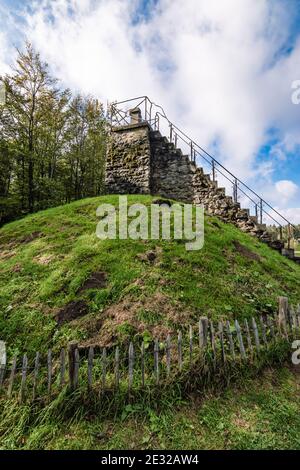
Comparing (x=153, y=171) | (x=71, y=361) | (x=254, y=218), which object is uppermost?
(x=153, y=171)

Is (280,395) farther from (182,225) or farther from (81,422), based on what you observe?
(182,225)

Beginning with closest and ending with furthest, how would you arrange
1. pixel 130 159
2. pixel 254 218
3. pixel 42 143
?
pixel 254 218 < pixel 130 159 < pixel 42 143

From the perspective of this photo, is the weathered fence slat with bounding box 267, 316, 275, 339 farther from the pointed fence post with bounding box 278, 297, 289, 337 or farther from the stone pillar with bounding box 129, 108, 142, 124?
the stone pillar with bounding box 129, 108, 142, 124

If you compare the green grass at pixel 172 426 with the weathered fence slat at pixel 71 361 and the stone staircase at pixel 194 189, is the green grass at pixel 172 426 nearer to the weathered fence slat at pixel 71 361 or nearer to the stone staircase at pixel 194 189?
the weathered fence slat at pixel 71 361

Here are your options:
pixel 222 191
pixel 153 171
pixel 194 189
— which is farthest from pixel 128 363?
pixel 153 171

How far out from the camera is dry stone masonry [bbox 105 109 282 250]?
11742 millimetres

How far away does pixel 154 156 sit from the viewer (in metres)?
13.0

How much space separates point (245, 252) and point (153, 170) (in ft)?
24.5

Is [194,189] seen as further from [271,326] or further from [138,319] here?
[138,319]

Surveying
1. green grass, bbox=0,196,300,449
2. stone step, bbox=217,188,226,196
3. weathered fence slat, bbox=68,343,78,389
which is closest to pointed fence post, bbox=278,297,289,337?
green grass, bbox=0,196,300,449

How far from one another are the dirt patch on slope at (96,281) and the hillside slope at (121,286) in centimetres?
3

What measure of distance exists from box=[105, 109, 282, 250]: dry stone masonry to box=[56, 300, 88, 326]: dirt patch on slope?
8286 mm

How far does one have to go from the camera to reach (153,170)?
42.4 feet

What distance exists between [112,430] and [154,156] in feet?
40.5
